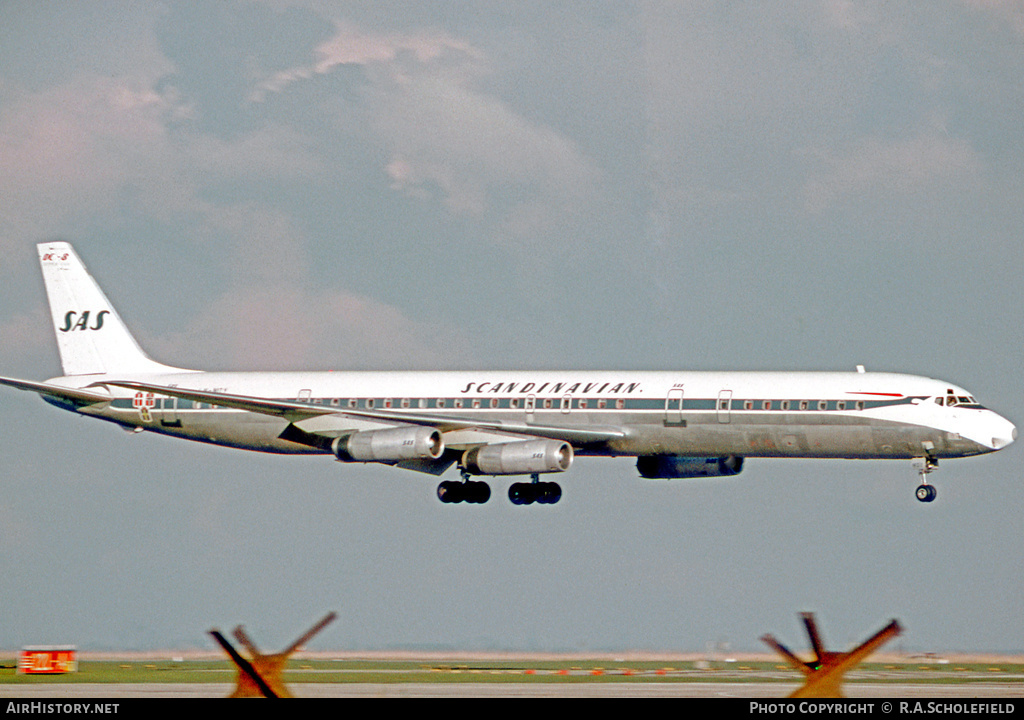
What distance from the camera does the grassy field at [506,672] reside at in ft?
167

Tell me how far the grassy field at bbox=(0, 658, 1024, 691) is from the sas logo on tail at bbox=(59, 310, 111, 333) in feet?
56.0

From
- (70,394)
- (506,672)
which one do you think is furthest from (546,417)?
(70,394)

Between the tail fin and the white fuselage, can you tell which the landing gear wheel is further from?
the tail fin

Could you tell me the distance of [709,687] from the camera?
46.1 m

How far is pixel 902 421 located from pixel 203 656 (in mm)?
33539

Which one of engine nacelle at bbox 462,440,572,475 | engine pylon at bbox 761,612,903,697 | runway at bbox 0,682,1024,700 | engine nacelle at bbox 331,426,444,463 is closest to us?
engine pylon at bbox 761,612,903,697

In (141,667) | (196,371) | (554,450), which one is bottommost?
(141,667)

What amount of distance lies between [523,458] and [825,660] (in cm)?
3120

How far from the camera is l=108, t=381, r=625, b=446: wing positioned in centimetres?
6012

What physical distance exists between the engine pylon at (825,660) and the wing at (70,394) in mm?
47869

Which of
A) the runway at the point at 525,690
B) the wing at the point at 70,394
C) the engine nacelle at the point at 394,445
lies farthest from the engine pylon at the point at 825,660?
the wing at the point at 70,394

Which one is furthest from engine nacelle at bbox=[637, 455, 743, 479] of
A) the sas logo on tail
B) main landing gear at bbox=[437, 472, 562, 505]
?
the sas logo on tail
